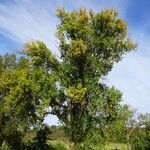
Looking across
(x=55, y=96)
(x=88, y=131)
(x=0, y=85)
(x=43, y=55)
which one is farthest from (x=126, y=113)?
(x=0, y=85)

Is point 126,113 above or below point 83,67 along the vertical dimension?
below

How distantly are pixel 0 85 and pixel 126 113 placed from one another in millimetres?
25553

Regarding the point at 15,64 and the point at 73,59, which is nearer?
the point at 73,59

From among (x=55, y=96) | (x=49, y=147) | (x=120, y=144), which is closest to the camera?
(x=55, y=96)

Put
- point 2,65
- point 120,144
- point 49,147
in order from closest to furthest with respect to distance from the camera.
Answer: point 49,147 < point 2,65 < point 120,144

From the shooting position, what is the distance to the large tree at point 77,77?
55.2 meters

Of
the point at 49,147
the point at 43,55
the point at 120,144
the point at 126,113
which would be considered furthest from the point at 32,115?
the point at 120,144

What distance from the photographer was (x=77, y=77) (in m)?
57.2

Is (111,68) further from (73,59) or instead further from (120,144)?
(120,144)

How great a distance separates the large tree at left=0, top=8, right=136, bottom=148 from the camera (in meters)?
55.2

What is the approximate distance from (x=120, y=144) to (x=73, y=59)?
77530 millimetres

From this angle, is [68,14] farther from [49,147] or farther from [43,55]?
[49,147]

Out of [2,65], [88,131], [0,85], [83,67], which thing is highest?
[2,65]

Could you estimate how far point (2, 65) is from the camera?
8194 cm
